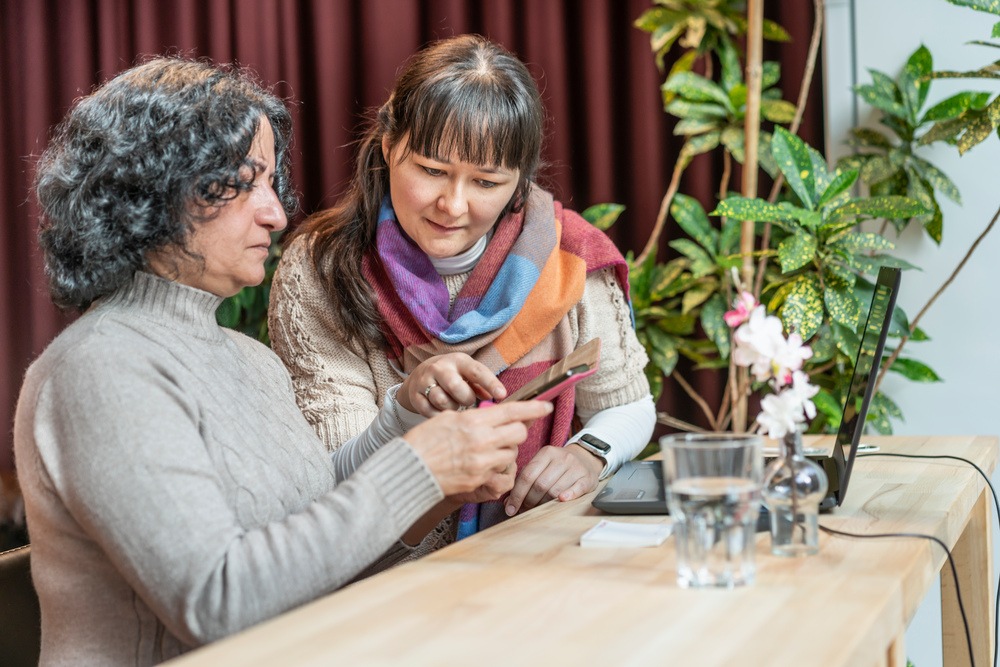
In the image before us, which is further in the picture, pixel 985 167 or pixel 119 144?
pixel 985 167

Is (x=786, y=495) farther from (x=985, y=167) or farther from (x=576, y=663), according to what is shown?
(x=985, y=167)

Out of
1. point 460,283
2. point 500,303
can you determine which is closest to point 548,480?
point 500,303

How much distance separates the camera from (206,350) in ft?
4.33

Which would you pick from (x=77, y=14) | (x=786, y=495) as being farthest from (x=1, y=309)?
(x=786, y=495)

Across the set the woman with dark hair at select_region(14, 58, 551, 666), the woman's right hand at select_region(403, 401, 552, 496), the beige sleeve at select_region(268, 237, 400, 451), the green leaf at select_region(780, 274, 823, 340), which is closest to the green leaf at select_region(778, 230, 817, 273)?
the green leaf at select_region(780, 274, 823, 340)

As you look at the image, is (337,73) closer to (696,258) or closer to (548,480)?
(696,258)

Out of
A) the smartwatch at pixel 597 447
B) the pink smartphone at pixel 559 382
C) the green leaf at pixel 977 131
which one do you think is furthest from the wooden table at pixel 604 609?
the green leaf at pixel 977 131

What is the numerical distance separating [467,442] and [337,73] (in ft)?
7.70

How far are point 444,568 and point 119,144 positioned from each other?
24.2 inches

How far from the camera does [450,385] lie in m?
1.54

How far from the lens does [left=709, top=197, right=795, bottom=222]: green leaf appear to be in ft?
7.73

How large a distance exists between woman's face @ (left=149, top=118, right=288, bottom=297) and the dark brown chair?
16.9 inches

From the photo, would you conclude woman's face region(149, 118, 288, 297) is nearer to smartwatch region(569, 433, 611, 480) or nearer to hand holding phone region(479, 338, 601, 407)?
hand holding phone region(479, 338, 601, 407)

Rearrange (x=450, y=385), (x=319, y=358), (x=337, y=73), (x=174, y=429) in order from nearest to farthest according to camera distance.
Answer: (x=174, y=429) → (x=450, y=385) → (x=319, y=358) → (x=337, y=73)
